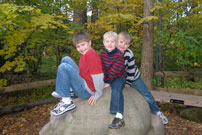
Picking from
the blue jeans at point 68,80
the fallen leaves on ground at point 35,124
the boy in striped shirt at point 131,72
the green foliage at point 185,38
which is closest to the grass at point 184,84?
the green foliage at point 185,38

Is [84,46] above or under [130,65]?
above

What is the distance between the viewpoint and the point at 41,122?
5484 millimetres

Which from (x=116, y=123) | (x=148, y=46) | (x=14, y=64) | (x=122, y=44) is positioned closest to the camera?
(x=116, y=123)

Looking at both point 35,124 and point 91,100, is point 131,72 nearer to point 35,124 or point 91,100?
point 91,100

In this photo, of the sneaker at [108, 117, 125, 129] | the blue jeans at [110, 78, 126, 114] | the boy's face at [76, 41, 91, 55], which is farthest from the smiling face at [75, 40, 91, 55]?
the sneaker at [108, 117, 125, 129]

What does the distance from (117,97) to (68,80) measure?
0.74 metres

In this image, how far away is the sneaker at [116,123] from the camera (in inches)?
102

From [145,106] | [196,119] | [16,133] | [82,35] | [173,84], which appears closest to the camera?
[82,35]

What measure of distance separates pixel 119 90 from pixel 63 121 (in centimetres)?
94

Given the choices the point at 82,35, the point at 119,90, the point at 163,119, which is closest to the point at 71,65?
the point at 82,35

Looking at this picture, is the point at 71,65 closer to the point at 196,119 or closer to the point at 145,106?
the point at 145,106

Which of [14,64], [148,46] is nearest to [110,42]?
[148,46]

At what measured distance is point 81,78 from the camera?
2.83 metres

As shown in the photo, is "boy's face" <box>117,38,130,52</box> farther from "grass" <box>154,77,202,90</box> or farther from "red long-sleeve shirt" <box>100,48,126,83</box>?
"grass" <box>154,77,202,90</box>
